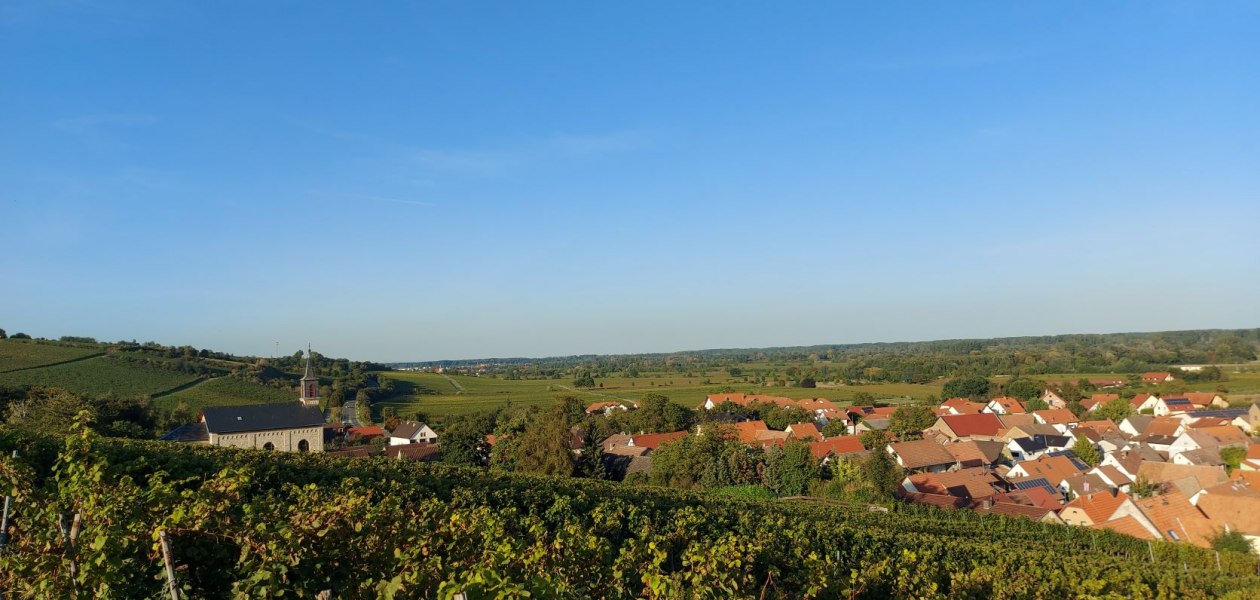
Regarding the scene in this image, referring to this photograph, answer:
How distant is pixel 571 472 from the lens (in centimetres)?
3556

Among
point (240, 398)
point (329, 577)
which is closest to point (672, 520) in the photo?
point (329, 577)

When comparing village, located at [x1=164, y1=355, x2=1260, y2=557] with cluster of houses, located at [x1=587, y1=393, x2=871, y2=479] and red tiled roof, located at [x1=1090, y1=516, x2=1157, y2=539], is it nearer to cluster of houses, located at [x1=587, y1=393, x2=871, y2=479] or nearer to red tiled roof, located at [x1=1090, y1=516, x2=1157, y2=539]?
red tiled roof, located at [x1=1090, y1=516, x2=1157, y2=539]

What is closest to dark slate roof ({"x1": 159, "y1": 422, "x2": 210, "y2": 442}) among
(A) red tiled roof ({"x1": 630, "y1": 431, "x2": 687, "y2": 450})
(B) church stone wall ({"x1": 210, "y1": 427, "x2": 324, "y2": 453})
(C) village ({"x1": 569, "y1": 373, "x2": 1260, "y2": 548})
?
(B) church stone wall ({"x1": 210, "y1": 427, "x2": 324, "y2": 453})

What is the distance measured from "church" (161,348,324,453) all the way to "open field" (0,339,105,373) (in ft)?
123

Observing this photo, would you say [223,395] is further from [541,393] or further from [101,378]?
[541,393]

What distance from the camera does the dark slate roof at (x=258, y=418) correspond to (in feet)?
132

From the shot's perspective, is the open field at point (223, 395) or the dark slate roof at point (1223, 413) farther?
the dark slate roof at point (1223, 413)

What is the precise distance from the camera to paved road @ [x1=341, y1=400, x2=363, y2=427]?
7706cm

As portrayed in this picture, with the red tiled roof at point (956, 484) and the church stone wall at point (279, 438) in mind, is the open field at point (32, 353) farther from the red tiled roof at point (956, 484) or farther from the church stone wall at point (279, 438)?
the red tiled roof at point (956, 484)

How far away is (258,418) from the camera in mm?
41812

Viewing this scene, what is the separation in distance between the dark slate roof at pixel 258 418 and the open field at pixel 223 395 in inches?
868

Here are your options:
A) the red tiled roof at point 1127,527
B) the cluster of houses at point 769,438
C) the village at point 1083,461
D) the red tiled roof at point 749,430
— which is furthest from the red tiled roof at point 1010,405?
the red tiled roof at point 1127,527

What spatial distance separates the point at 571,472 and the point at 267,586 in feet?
106

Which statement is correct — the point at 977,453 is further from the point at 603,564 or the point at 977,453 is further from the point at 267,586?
the point at 267,586
